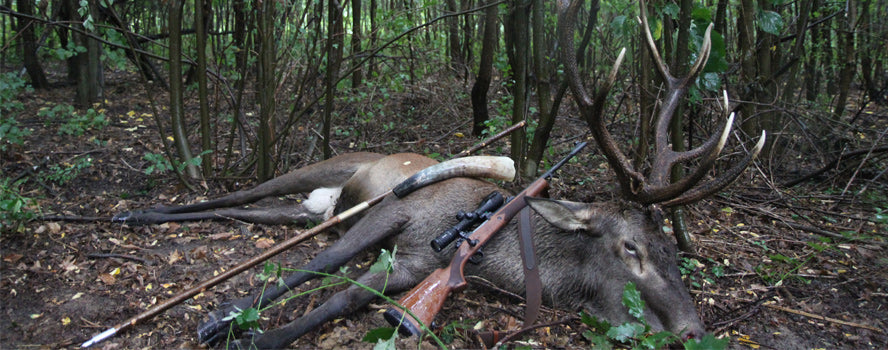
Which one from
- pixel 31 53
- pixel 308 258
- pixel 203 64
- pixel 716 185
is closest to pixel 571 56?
pixel 716 185

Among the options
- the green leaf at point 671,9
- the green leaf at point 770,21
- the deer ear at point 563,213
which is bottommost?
the deer ear at point 563,213

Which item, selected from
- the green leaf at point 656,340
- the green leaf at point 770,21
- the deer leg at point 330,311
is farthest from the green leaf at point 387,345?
the green leaf at point 770,21

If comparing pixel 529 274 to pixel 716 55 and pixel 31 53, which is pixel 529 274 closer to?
pixel 716 55

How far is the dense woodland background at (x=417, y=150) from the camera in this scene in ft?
11.7

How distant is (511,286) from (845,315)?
206cm

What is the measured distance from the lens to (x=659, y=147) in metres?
3.64

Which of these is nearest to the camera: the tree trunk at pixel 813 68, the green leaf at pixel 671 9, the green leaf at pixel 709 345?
the green leaf at pixel 709 345

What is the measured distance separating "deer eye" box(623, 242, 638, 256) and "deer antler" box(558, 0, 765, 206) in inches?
10.8

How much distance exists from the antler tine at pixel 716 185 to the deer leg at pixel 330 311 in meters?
1.72

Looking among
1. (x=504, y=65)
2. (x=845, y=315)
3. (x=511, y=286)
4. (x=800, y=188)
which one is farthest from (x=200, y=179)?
(x=800, y=188)

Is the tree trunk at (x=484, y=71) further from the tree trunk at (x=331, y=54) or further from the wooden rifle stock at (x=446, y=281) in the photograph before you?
the wooden rifle stock at (x=446, y=281)

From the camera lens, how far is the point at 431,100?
24.9 feet

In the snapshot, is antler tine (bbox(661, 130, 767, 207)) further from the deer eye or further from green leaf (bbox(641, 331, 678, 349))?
green leaf (bbox(641, 331, 678, 349))

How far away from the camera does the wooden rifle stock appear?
3027 millimetres
